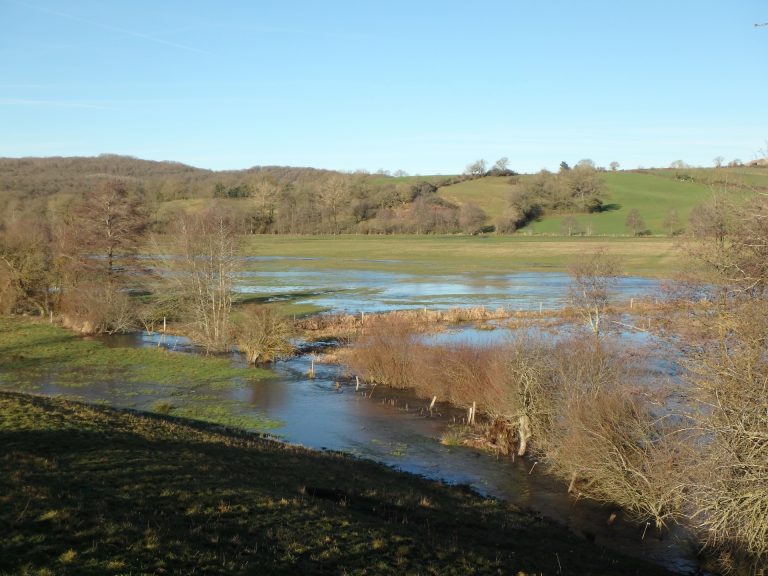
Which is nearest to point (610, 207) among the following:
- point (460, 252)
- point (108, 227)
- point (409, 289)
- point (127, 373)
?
point (460, 252)

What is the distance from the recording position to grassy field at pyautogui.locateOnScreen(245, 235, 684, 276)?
91.9 metres

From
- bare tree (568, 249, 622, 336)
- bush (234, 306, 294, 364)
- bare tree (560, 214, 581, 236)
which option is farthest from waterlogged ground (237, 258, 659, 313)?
bare tree (560, 214, 581, 236)

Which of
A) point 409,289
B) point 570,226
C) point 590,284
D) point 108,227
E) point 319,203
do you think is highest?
point 319,203

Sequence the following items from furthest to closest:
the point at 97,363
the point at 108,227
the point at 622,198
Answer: the point at 622,198 < the point at 108,227 < the point at 97,363

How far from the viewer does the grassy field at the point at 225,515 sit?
10789 millimetres

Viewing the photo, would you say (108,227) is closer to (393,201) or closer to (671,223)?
(671,223)

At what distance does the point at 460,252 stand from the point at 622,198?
179 ft

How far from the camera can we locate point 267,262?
342 ft

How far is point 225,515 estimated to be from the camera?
13.3m

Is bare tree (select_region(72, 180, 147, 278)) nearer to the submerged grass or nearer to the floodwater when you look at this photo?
the floodwater

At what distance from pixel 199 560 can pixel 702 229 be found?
22.8m

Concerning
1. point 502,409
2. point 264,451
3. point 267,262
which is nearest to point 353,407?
point 502,409

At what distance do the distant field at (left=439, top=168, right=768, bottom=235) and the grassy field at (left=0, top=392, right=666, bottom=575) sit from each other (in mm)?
108810

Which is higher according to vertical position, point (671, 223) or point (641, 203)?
point (641, 203)
